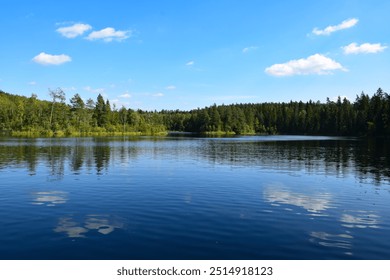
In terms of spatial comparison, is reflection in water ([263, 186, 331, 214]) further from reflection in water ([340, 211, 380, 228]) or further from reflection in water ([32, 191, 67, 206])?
reflection in water ([32, 191, 67, 206])

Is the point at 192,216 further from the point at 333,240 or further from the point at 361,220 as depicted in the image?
the point at 361,220

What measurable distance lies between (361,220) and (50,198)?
74.3 feet

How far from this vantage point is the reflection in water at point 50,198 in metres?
25.7

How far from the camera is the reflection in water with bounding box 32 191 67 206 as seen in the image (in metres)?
25.7

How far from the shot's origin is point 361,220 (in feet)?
71.5

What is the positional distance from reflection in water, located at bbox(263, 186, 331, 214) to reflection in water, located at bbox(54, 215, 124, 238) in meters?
12.2

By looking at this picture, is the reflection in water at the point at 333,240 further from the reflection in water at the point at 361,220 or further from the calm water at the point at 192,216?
the reflection in water at the point at 361,220

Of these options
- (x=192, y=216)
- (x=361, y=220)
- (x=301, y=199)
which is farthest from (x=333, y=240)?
(x=301, y=199)

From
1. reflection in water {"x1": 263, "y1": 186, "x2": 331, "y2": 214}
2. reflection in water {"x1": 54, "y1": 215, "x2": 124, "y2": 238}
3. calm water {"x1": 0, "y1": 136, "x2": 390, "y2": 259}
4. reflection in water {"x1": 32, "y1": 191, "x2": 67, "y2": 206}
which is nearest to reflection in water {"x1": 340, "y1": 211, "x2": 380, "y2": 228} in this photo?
calm water {"x1": 0, "y1": 136, "x2": 390, "y2": 259}

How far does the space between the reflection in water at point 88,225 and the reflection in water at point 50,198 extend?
512 centimetres

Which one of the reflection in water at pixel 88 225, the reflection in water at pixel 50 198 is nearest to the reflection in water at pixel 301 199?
the reflection in water at pixel 88 225

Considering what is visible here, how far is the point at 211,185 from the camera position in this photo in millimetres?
34062
